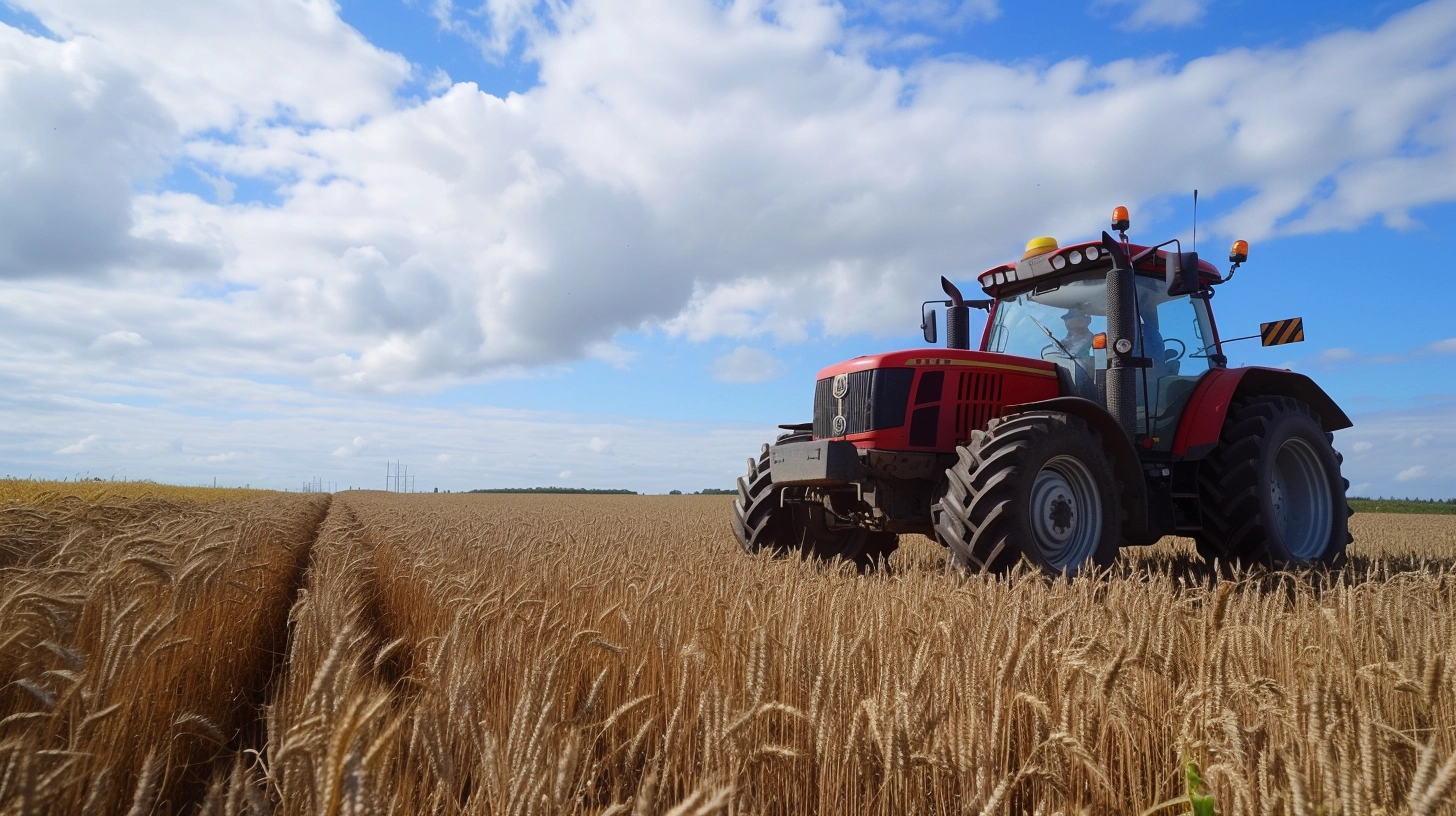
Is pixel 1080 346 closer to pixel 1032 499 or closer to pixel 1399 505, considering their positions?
pixel 1032 499

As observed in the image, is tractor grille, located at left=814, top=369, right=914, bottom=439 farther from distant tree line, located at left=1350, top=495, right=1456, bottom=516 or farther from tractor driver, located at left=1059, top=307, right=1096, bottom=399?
distant tree line, located at left=1350, top=495, right=1456, bottom=516

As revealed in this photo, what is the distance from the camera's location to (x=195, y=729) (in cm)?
213

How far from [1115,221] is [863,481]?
2.41 meters

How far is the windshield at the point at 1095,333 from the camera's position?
568 cm

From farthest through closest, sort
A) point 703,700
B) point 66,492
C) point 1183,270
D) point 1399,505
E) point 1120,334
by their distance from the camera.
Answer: point 1399,505 → point 66,492 → point 1120,334 → point 1183,270 → point 703,700

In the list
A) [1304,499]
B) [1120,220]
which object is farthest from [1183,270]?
[1304,499]

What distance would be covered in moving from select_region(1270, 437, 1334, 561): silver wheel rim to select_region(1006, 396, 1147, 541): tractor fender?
1.88 meters

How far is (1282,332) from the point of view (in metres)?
5.96

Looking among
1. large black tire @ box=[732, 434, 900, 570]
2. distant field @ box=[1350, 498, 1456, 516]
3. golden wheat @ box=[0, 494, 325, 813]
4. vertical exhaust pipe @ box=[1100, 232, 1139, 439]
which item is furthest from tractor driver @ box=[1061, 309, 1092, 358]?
distant field @ box=[1350, 498, 1456, 516]

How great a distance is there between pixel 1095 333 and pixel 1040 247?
76 cm

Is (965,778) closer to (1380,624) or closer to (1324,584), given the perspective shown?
(1380,624)

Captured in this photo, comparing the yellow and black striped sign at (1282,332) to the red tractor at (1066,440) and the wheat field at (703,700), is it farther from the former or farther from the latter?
the wheat field at (703,700)

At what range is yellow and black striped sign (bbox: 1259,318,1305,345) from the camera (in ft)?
19.3

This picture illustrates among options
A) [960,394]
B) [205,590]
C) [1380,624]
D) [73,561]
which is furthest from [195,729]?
[960,394]
